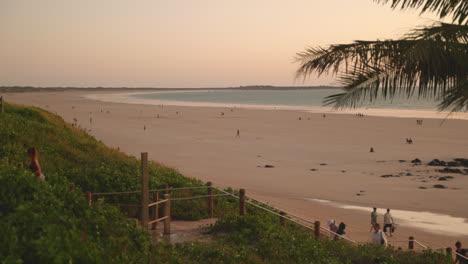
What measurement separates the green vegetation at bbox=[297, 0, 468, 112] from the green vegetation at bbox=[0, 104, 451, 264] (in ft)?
11.1

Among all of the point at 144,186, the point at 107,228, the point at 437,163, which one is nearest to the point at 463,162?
the point at 437,163

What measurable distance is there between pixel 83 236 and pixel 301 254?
490cm

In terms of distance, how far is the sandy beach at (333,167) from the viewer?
19.2 metres

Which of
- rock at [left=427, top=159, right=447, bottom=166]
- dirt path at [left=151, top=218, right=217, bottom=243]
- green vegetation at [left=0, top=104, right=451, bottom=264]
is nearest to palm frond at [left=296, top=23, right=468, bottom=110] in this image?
green vegetation at [left=0, top=104, right=451, bottom=264]

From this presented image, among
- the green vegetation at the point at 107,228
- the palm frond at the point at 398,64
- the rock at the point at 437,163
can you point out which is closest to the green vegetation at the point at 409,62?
the palm frond at the point at 398,64

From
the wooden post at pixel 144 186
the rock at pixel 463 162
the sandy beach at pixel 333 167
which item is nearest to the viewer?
the wooden post at pixel 144 186

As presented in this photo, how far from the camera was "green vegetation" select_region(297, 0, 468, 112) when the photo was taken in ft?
21.9

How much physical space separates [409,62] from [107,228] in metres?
4.62

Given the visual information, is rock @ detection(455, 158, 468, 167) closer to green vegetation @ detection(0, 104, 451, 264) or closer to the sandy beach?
the sandy beach

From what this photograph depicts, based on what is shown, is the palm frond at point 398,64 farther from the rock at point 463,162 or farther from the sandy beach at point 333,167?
the rock at point 463,162

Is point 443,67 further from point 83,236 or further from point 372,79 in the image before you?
point 83,236

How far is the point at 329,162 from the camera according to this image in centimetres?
3164

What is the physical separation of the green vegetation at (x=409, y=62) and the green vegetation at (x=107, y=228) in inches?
133

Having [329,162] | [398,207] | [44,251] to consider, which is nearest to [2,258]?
[44,251]
